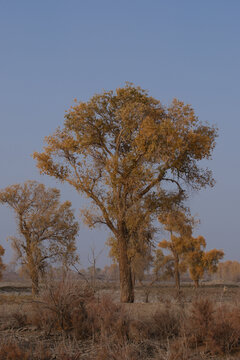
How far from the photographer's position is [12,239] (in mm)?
31312

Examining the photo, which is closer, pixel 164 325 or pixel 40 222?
pixel 164 325

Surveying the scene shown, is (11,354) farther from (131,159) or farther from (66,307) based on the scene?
(131,159)

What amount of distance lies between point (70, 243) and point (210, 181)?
17.8 meters

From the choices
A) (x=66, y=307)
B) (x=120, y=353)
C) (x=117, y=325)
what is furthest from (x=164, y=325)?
(x=120, y=353)

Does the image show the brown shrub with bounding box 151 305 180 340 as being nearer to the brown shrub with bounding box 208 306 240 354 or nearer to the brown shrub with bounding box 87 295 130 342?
the brown shrub with bounding box 87 295 130 342

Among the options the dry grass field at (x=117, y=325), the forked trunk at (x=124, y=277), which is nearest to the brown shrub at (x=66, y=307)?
the dry grass field at (x=117, y=325)

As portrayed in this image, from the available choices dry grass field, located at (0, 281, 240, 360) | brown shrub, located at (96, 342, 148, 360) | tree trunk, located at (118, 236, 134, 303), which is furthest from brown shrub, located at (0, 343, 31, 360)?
tree trunk, located at (118, 236, 134, 303)

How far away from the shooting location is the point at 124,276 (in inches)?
674

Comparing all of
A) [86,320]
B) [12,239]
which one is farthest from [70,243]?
[86,320]

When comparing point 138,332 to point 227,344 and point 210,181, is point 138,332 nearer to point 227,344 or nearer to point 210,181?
point 227,344

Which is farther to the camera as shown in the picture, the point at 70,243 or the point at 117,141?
the point at 70,243

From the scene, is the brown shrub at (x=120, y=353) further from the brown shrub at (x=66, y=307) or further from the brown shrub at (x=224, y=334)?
the brown shrub at (x=66, y=307)

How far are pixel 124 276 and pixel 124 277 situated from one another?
1.6 inches

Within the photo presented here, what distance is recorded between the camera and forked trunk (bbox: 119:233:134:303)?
1697cm
